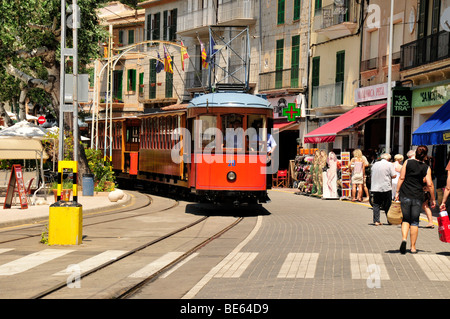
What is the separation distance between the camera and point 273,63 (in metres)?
46.0

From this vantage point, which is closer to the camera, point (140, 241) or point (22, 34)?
point (140, 241)

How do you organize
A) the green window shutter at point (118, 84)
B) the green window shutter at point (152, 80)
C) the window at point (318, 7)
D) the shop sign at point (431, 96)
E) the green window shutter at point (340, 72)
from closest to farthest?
1. the shop sign at point (431, 96)
2. the green window shutter at point (340, 72)
3. the window at point (318, 7)
4. the green window shutter at point (152, 80)
5. the green window shutter at point (118, 84)

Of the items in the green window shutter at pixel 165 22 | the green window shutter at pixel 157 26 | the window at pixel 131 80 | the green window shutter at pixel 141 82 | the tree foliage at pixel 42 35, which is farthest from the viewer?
the window at pixel 131 80

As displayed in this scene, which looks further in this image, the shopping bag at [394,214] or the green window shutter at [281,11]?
the green window shutter at [281,11]

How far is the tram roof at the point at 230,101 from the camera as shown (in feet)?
72.9

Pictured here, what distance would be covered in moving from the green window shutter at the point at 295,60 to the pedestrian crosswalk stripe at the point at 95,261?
1237 inches

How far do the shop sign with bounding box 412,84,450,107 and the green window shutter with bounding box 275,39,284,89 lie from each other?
46.6 feet

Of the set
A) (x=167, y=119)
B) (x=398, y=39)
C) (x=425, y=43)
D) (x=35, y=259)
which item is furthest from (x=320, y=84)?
(x=35, y=259)

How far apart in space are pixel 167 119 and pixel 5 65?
685 cm

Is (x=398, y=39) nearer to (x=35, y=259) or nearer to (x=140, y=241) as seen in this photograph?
(x=140, y=241)

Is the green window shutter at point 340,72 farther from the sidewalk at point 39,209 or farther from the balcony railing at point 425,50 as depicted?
the sidewalk at point 39,209

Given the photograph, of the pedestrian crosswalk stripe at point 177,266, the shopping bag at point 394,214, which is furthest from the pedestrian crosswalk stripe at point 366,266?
the shopping bag at point 394,214
